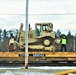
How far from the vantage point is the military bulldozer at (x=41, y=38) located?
2838 cm

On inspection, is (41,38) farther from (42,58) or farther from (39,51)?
(42,58)

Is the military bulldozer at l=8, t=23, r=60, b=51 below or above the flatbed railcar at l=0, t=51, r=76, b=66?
above

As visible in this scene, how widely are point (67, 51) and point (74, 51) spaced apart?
29.4 inches

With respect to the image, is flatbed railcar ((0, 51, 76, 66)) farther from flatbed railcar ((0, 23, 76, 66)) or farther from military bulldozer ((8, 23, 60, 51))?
military bulldozer ((8, 23, 60, 51))

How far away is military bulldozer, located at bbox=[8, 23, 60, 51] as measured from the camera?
93.1ft

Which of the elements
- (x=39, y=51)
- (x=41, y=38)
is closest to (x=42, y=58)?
(x=39, y=51)

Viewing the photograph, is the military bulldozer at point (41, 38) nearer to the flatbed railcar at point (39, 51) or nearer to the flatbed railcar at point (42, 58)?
the flatbed railcar at point (39, 51)

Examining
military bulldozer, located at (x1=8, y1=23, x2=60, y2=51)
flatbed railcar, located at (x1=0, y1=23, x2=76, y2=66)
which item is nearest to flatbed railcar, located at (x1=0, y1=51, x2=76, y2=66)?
flatbed railcar, located at (x1=0, y1=23, x2=76, y2=66)

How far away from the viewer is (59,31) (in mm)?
29969

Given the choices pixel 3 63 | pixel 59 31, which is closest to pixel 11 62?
pixel 3 63

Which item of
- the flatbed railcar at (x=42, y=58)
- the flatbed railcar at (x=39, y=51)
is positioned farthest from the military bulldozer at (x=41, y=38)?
the flatbed railcar at (x=42, y=58)

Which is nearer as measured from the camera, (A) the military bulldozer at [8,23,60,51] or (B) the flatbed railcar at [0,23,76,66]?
(B) the flatbed railcar at [0,23,76,66]

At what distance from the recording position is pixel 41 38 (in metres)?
28.8

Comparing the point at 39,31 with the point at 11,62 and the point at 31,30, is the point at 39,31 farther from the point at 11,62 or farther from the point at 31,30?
the point at 11,62
